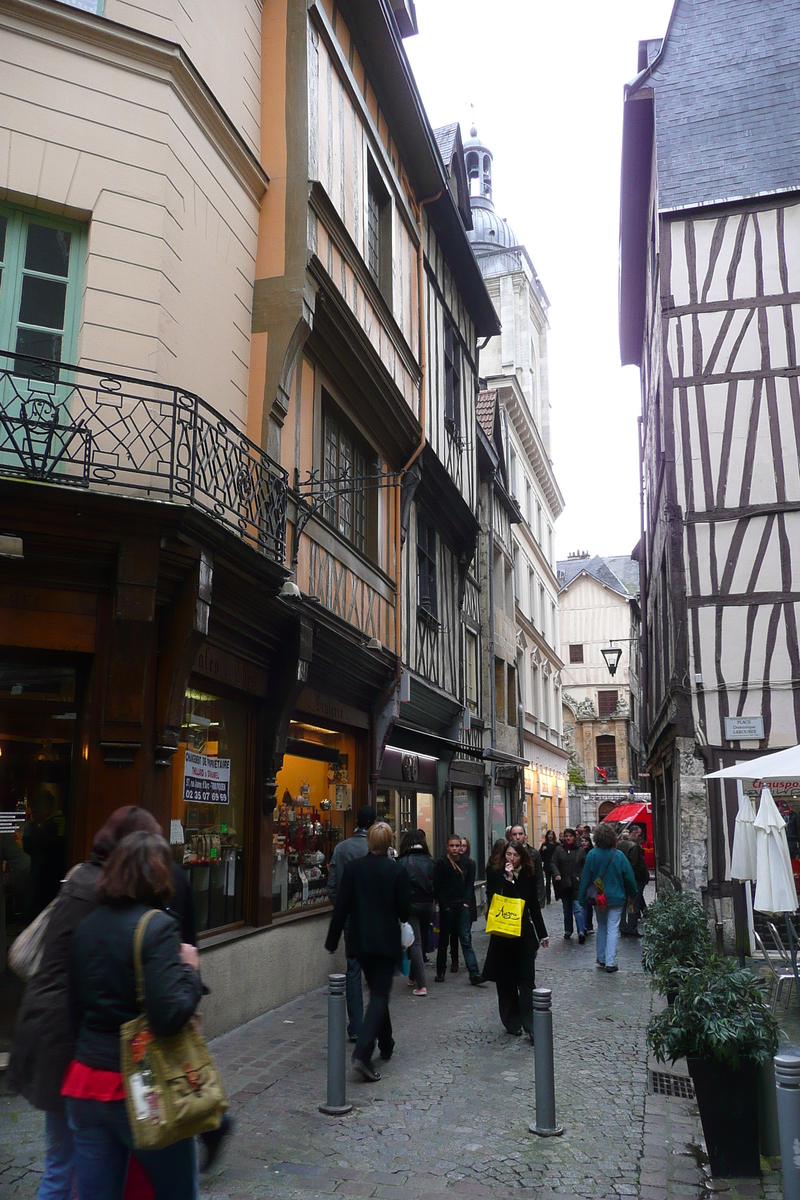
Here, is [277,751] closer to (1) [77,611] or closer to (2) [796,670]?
(1) [77,611]

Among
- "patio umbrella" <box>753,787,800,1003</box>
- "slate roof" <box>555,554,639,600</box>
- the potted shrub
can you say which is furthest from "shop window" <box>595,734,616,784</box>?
the potted shrub

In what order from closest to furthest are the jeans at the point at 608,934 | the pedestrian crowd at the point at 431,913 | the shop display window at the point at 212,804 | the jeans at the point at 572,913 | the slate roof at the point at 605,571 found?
1. the pedestrian crowd at the point at 431,913
2. the shop display window at the point at 212,804
3. the jeans at the point at 608,934
4. the jeans at the point at 572,913
5. the slate roof at the point at 605,571

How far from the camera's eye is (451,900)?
1011 cm

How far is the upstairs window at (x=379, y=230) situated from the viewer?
11812 millimetres

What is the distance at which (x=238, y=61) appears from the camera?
859cm

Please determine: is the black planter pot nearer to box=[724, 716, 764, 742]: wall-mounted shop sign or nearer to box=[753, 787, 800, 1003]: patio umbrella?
box=[753, 787, 800, 1003]: patio umbrella

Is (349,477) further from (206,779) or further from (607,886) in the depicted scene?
(607,886)

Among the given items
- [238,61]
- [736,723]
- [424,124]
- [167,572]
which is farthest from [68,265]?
[736,723]

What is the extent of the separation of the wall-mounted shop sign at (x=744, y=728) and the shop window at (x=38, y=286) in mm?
10114

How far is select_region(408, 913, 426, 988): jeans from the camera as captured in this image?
30.7ft

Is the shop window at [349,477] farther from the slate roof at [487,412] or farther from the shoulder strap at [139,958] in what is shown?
the slate roof at [487,412]

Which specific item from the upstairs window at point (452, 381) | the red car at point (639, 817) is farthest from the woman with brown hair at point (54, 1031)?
the red car at point (639, 817)

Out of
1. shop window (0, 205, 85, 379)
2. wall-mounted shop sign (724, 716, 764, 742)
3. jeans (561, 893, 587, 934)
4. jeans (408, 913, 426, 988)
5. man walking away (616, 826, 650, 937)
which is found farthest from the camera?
man walking away (616, 826, 650, 937)

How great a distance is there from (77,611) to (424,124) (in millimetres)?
9657
